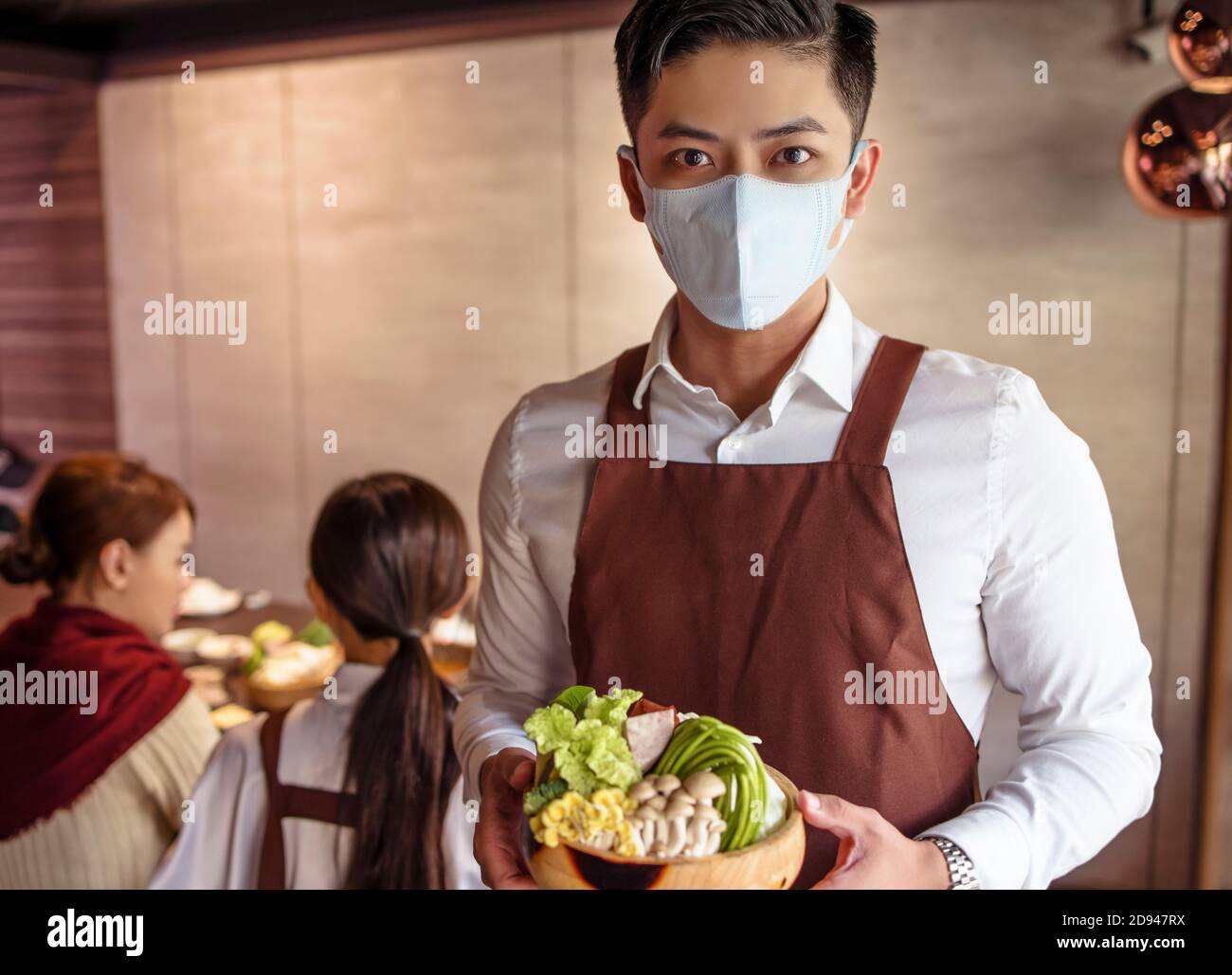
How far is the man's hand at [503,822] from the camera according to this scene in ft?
4.08

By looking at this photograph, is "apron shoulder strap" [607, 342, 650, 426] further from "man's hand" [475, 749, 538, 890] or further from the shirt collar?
"man's hand" [475, 749, 538, 890]

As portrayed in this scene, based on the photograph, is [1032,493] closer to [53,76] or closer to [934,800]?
[934,800]

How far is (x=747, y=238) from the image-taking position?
4.54 ft

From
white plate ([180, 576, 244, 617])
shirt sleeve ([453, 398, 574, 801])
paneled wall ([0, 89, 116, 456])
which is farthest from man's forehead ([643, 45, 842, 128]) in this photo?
paneled wall ([0, 89, 116, 456])

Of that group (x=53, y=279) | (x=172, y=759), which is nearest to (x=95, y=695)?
(x=172, y=759)

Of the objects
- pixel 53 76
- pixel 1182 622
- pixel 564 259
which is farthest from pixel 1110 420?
pixel 53 76

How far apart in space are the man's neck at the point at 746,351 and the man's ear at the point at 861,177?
0.10 metres

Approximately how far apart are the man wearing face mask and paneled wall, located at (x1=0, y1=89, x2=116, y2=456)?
375cm

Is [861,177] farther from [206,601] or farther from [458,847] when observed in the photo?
[206,601]

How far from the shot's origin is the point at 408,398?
13.6ft

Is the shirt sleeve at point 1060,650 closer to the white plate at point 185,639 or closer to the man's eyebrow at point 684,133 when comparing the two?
the man's eyebrow at point 684,133

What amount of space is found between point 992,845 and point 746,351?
0.65 m
